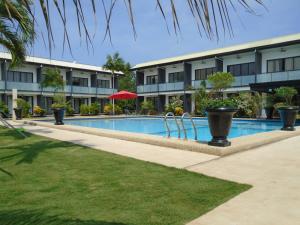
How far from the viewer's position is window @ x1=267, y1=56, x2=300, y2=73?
78.6 feet

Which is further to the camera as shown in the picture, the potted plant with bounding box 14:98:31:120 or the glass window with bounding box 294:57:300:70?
the potted plant with bounding box 14:98:31:120

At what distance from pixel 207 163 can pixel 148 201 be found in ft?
9.77

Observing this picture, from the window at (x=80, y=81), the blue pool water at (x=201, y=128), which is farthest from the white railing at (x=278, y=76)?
the window at (x=80, y=81)

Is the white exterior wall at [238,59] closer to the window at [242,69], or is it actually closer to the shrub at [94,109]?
the window at [242,69]

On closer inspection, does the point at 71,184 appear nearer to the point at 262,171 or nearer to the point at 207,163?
the point at 207,163

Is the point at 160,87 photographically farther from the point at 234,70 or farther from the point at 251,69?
the point at 251,69

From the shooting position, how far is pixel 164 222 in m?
3.30

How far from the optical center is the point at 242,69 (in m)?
27.6

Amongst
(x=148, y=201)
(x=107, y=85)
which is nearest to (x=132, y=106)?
(x=107, y=85)

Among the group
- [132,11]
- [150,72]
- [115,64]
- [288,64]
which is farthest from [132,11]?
[150,72]

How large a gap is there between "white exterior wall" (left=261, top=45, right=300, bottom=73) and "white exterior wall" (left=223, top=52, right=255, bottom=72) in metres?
1.16

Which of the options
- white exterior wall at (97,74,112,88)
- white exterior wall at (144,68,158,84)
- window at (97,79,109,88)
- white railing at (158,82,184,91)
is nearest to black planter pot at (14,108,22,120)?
white railing at (158,82,184,91)

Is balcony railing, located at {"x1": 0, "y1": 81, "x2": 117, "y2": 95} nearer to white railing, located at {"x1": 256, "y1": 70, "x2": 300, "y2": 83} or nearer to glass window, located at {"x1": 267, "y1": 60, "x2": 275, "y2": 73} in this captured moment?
white railing, located at {"x1": 256, "y1": 70, "x2": 300, "y2": 83}

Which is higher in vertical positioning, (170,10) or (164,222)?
(170,10)
